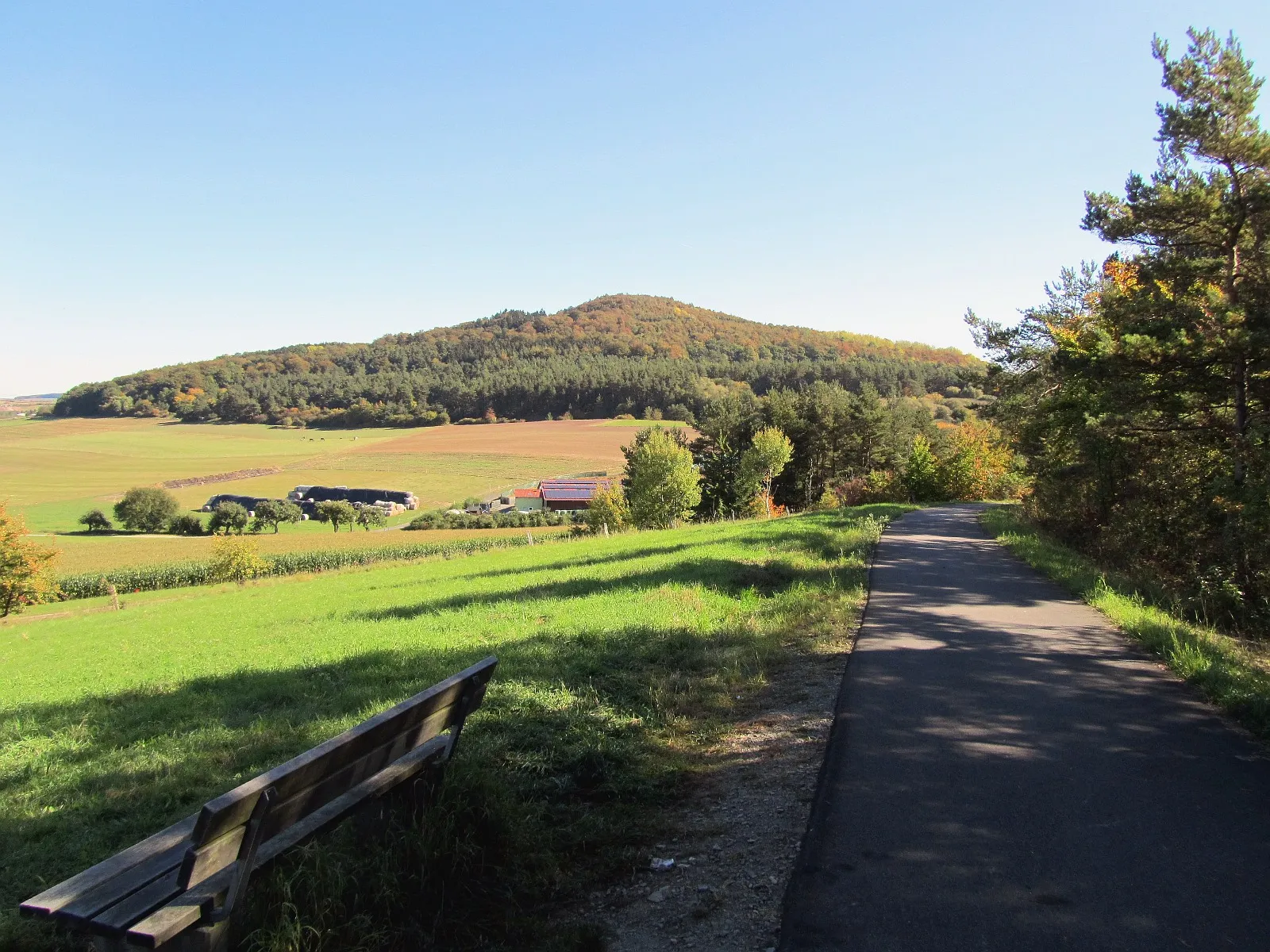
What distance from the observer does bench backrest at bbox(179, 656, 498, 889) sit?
2.76 metres

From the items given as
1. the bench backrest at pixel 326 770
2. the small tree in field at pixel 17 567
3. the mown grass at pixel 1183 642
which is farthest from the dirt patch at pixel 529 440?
the bench backrest at pixel 326 770

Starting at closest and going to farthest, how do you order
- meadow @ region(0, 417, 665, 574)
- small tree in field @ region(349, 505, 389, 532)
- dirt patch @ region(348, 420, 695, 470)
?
meadow @ region(0, 417, 665, 574)
small tree in field @ region(349, 505, 389, 532)
dirt patch @ region(348, 420, 695, 470)

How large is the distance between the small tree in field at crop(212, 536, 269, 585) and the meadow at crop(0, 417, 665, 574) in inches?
335

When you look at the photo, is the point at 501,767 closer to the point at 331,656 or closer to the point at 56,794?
the point at 56,794

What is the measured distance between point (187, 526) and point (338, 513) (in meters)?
13.3

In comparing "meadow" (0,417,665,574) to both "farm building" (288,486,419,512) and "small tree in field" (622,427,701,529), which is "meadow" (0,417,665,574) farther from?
"small tree in field" (622,427,701,529)

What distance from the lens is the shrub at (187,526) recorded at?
233 ft

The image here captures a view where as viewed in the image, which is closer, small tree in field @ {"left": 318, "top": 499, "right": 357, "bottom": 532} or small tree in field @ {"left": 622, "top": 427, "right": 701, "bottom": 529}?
small tree in field @ {"left": 622, "top": 427, "right": 701, "bottom": 529}

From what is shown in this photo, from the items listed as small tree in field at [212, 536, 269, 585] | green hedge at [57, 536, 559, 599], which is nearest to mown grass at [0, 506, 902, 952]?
small tree in field at [212, 536, 269, 585]

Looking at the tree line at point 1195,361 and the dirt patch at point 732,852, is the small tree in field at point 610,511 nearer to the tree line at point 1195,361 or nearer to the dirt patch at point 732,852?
the tree line at point 1195,361

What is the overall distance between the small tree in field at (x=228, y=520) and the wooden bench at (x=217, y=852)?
73150mm

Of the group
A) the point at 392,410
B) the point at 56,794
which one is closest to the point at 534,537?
the point at 56,794

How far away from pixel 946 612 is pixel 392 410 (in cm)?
13041

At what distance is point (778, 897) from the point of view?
3.71m
